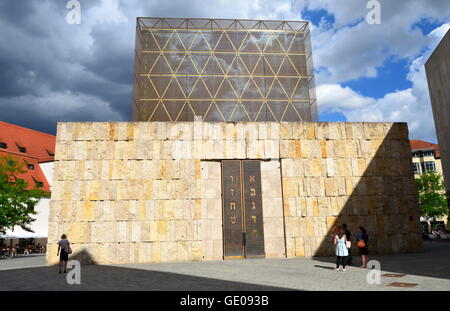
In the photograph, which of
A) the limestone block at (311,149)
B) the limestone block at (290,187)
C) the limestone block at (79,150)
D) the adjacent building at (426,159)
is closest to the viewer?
the limestone block at (79,150)

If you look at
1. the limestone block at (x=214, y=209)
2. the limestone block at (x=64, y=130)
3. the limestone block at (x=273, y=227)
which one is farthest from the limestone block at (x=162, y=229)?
the limestone block at (x=64, y=130)

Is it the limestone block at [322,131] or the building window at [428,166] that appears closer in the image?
the limestone block at [322,131]

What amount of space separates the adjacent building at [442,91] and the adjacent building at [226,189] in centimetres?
644

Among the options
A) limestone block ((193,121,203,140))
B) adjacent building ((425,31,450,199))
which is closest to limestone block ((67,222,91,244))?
limestone block ((193,121,203,140))

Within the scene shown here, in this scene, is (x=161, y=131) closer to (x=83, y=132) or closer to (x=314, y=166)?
(x=83, y=132)

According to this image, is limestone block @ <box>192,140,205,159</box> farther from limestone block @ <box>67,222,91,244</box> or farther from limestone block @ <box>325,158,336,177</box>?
limestone block @ <box>325,158,336,177</box>

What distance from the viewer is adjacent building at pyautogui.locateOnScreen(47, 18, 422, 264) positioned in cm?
1739

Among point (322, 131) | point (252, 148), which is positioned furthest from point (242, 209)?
point (322, 131)

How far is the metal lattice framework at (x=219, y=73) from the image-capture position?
35.4m

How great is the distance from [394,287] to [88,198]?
14645 millimetres

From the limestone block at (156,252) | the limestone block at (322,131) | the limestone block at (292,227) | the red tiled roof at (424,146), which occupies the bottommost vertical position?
the limestone block at (156,252)

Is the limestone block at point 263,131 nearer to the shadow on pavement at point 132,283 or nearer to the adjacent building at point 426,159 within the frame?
the shadow on pavement at point 132,283

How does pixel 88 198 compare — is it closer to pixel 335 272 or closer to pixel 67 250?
pixel 67 250
